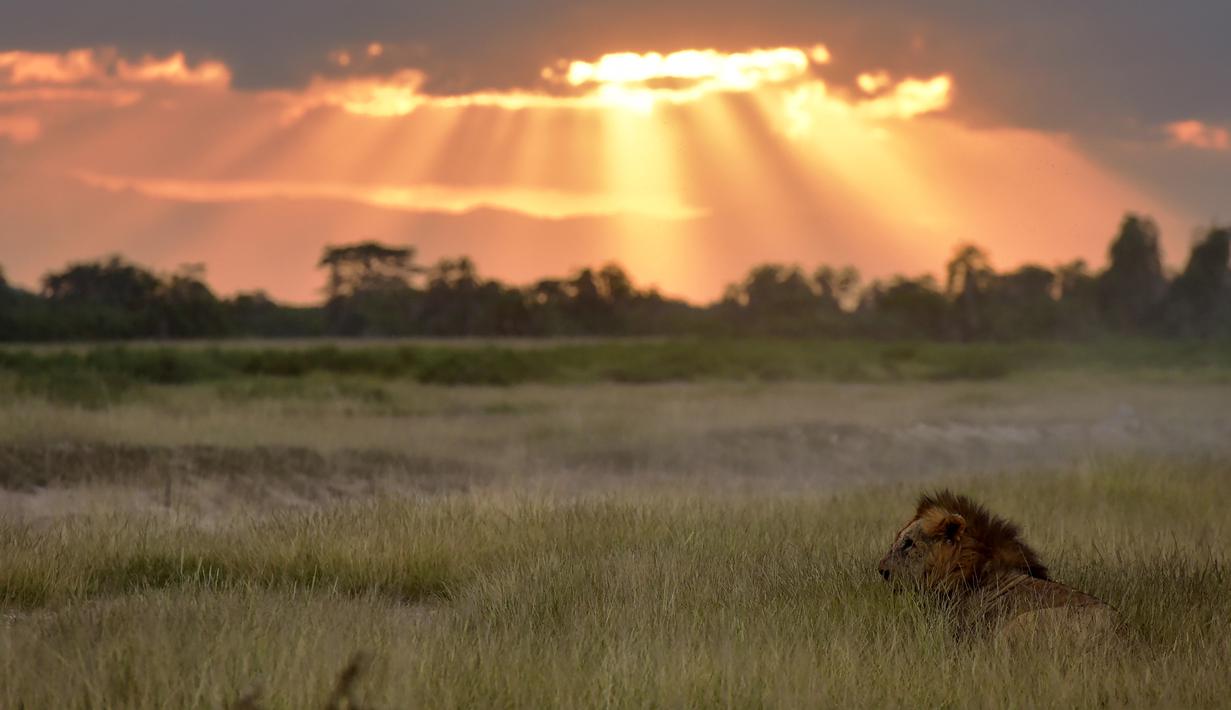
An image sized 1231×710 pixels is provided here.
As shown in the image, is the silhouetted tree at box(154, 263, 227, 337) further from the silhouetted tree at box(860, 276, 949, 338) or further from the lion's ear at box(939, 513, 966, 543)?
the lion's ear at box(939, 513, 966, 543)

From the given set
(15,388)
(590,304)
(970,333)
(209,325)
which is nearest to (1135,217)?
(970,333)

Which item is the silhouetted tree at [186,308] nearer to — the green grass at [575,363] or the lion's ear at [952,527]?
the green grass at [575,363]

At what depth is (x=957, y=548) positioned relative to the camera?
20.7 ft

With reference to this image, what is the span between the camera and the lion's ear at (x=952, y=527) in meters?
6.24

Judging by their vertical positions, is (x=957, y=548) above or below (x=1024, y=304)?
below

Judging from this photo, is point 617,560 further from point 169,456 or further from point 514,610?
point 169,456

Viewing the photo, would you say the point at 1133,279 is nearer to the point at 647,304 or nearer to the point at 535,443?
the point at 647,304

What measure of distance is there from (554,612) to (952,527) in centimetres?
216

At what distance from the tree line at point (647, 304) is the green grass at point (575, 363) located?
12.9 metres

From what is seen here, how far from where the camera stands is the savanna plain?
501 cm

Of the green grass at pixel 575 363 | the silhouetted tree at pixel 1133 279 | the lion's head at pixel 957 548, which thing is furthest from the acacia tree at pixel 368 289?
the lion's head at pixel 957 548

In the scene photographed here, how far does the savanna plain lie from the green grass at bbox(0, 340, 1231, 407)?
312 inches

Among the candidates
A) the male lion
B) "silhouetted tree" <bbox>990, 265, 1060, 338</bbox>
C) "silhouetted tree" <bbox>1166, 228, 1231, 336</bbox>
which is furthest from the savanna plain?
"silhouetted tree" <bbox>990, 265, 1060, 338</bbox>

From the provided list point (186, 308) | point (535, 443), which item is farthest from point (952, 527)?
point (186, 308)
